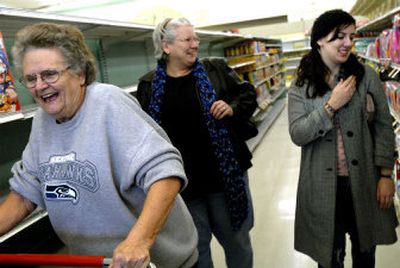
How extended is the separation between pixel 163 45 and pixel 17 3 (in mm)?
8341

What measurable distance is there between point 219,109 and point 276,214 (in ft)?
6.74

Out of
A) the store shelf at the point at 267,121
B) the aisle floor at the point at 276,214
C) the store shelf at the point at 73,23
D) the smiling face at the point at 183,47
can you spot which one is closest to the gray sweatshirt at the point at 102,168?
the smiling face at the point at 183,47

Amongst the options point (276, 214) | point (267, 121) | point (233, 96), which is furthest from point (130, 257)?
point (267, 121)

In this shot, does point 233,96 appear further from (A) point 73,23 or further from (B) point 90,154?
(A) point 73,23

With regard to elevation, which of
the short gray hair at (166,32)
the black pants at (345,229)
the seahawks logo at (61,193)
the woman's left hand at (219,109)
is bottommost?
the black pants at (345,229)

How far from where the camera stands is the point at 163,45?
81.7 inches

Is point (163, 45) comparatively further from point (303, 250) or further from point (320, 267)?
point (320, 267)

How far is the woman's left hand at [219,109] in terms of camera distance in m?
1.97

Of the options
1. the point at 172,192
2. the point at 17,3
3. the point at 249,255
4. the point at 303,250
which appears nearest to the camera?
the point at 172,192

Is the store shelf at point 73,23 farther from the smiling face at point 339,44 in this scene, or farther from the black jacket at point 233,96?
the smiling face at point 339,44

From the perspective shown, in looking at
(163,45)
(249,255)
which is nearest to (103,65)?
(163,45)

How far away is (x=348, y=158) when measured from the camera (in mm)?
1730

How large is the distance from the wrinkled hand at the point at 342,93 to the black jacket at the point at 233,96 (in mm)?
558

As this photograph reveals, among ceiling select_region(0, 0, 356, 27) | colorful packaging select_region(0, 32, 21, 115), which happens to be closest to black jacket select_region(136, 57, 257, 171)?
colorful packaging select_region(0, 32, 21, 115)
